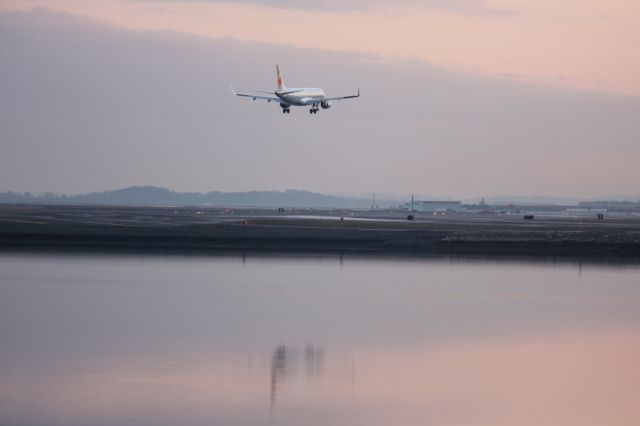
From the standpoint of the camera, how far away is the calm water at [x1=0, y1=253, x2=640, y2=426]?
28.9 m

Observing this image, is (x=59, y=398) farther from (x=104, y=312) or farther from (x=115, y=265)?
(x=115, y=265)

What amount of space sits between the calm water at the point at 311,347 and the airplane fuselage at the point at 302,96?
1742 inches

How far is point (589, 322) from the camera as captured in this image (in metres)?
47.7

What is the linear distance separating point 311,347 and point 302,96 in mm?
72593

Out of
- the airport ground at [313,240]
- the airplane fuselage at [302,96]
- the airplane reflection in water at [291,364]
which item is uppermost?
the airplane fuselage at [302,96]

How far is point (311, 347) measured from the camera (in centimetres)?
3844

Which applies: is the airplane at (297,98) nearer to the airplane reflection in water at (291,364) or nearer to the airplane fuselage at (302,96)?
the airplane fuselage at (302,96)

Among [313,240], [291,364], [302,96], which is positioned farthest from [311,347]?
[302,96]

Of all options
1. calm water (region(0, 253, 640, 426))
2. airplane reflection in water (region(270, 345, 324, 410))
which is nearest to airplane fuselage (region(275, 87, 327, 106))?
calm water (region(0, 253, 640, 426))

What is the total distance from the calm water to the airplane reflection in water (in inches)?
2.8

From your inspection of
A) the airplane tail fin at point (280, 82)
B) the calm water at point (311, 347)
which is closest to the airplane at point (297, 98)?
the airplane tail fin at point (280, 82)

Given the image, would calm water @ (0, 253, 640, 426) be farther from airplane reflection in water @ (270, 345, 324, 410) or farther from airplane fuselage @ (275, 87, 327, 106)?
airplane fuselage @ (275, 87, 327, 106)

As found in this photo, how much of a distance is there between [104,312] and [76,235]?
139ft

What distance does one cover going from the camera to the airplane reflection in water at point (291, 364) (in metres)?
32.5
